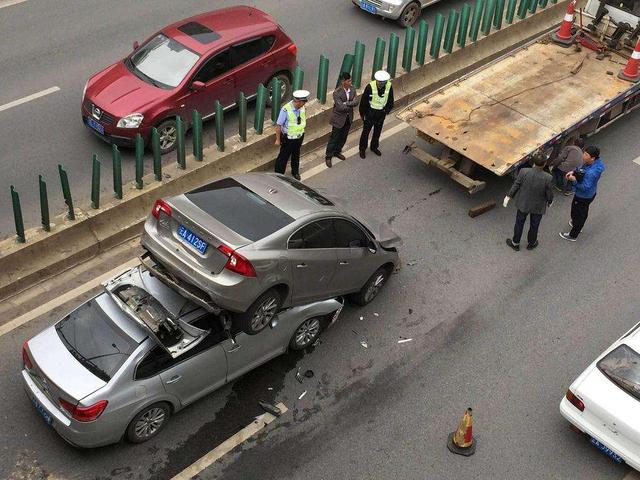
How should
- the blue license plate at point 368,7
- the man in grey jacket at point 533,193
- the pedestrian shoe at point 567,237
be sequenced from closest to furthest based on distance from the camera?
the man in grey jacket at point 533,193 < the pedestrian shoe at point 567,237 < the blue license plate at point 368,7

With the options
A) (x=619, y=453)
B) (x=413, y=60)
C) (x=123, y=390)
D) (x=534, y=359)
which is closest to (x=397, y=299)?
(x=534, y=359)

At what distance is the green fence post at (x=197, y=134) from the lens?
36.8ft

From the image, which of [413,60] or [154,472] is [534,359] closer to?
[154,472]

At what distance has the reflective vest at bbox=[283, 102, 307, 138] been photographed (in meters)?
11.3

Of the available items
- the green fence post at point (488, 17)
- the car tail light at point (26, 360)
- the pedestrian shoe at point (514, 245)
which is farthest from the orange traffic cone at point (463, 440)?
the green fence post at point (488, 17)

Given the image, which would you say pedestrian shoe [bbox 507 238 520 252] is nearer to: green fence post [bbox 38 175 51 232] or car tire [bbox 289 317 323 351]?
car tire [bbox 289 317 323 351]

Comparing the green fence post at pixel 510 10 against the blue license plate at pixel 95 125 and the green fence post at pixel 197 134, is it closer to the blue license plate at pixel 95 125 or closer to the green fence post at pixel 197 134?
the green fence post at pixel 197 134

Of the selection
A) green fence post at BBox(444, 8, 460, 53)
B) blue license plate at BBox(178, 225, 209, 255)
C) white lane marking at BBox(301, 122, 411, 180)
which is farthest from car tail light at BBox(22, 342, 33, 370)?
green fence post at BBox(444, 8, 460, 53)

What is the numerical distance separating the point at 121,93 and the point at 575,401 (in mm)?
8111

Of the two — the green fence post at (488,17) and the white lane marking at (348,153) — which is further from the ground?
the green fence post at (488,17)

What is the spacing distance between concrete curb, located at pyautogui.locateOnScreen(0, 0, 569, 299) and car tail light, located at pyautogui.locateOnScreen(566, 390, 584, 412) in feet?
20.0

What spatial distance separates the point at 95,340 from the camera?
7.86 metres

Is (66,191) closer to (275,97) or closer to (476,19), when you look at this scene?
(275,97)

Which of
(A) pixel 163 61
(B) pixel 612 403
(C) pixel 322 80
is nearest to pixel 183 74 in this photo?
(A) pixel 163 61
